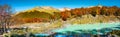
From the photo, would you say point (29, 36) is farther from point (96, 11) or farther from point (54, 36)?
point (96, 11)

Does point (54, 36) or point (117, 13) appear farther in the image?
point (117, 13)

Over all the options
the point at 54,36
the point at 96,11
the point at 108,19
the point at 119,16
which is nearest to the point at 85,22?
the point at 108,19

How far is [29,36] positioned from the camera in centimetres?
2069

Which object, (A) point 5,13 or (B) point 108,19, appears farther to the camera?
(B) point 108,19

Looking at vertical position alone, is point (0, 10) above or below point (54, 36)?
above

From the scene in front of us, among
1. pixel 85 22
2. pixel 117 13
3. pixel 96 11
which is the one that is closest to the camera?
pixel 85 22

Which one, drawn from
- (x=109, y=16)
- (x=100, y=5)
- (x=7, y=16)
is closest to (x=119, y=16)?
(x=109, y=16)

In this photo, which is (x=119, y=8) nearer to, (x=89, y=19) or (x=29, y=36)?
(x=89, y=19)

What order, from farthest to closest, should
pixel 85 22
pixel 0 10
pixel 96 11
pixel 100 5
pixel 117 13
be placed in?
pixel 100 5, pixel 96 11, pixel 117 13, pixel 85 22, pixel 0 10

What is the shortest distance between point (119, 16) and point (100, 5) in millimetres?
14777

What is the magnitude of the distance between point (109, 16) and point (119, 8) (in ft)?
22.4

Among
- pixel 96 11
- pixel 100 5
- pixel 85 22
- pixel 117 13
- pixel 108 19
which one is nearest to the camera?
pixel 85 22

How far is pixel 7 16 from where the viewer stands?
25641 mm

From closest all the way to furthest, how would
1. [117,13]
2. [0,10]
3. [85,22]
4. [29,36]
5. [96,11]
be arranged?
1. [29,36]
2. [0,10]
3. [85,22]
4. [117,13]
5. [96,11]
